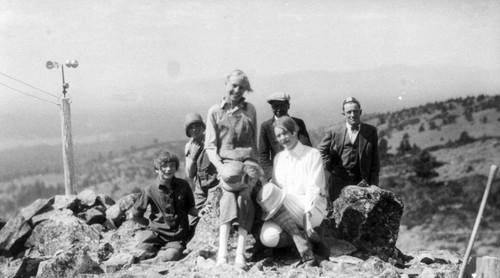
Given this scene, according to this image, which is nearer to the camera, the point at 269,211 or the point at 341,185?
the point at 269,211

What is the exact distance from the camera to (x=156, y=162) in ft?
22.6

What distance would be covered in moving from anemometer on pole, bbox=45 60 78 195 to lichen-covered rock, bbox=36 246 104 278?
7.87 meters

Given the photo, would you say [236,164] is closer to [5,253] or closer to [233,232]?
[233,232]

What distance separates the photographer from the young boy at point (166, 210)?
6898mm

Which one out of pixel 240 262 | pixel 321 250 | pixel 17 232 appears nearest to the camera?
pixel 240 262

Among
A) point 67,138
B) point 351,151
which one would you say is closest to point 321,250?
point 351,151

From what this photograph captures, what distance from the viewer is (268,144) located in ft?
24.0

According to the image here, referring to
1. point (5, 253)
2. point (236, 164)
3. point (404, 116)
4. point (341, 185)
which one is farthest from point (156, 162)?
point (404, 116)

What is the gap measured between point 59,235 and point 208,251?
2.61m

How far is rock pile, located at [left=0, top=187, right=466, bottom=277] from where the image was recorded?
6.43 m

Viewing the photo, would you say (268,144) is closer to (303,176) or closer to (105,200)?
(303,176)

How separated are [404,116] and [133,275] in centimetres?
4679

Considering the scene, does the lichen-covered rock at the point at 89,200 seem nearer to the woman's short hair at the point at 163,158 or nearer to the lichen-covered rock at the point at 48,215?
the lichen-covered rock at the point at 48,215

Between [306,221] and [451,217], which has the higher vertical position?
[306,221]
